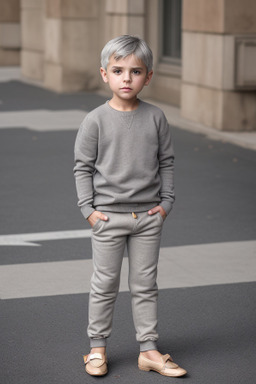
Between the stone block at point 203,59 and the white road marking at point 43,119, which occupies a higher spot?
the stone block at point 203,59

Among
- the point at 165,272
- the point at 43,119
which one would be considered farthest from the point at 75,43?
the point at 165,272

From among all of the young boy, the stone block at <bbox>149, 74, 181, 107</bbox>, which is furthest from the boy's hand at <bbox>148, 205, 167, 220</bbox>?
the stone block at <bbox>149, 74, 181, 107</bbox>

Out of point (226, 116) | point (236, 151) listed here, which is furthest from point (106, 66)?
point (226, 116)

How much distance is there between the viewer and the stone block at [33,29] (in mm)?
25469

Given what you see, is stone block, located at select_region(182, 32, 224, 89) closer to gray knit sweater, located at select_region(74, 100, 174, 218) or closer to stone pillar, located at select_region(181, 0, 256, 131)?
stone pillar, located at select_region(181, 0, 256, 131)

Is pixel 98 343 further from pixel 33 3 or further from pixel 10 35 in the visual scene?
pixel 10 35

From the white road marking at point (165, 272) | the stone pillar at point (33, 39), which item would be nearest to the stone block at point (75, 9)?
the stone pillar at point (33, 39)

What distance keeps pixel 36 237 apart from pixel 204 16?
7891 mm

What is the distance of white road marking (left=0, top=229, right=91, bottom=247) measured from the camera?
25.2 feet

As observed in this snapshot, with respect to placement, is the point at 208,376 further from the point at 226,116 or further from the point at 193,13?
the point at 193,13

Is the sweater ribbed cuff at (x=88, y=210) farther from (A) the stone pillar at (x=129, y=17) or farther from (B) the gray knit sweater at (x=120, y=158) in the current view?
(A) the stone pillar at (x=129, y=17)

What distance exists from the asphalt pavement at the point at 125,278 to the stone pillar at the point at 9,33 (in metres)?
20.8

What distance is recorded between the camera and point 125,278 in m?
6.52

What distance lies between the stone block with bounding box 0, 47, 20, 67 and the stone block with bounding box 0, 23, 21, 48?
0.56ft
